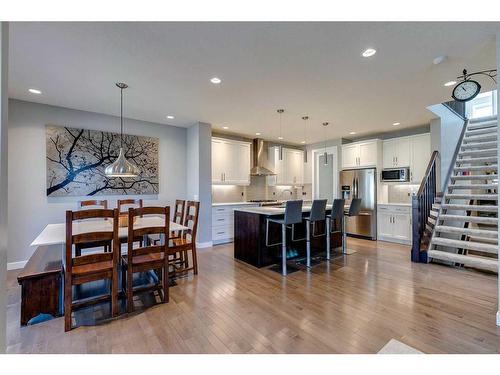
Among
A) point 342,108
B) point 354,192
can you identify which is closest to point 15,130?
point 342,108

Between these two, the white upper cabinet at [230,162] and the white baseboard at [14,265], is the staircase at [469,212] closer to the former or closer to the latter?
the white upper cabinet at [230,162]

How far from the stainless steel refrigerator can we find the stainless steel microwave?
0.28 metres

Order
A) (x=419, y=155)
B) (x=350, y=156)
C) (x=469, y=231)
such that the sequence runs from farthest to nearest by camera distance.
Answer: (x=350, y=156) < (x=419, y=155) < (x=469, y=231)

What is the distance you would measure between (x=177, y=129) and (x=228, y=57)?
10.2 feet

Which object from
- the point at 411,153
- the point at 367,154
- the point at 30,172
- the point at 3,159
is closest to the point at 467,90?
the point at 411,153

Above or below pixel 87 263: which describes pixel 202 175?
above

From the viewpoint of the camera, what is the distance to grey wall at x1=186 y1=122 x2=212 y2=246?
4871 mm

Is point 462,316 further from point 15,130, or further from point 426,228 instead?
point 15,130

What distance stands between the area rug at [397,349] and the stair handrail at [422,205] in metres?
2.63

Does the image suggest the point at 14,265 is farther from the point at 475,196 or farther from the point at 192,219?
the point at 475,196

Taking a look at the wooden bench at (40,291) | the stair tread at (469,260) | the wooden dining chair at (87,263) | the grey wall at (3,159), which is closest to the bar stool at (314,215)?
the stair tread at (469,260)

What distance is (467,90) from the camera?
2658mm

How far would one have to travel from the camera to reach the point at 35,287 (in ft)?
7.33

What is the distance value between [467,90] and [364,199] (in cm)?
339
